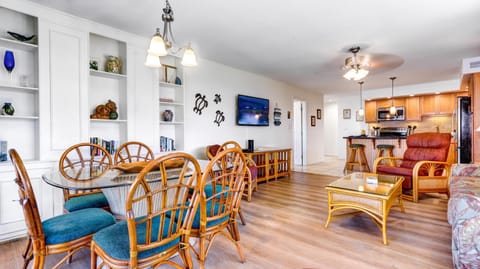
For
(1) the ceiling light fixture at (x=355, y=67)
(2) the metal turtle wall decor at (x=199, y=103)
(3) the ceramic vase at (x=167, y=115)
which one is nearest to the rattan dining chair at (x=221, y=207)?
(3) the ceramic vase at (x=167, y=115)

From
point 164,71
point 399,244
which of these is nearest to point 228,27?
point 164,71

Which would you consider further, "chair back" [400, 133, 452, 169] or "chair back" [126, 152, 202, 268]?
"chair back" [400, 133, 452, 169]

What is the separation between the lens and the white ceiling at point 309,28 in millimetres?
2584

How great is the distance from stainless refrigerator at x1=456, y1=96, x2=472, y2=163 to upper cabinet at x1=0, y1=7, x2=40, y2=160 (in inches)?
266

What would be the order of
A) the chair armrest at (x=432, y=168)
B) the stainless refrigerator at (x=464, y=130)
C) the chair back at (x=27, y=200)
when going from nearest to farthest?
the chair back at (x=27, y=200) → the chair armrest at (x=432, y=168) → the stainless refrigerator at (x=464, y=130)

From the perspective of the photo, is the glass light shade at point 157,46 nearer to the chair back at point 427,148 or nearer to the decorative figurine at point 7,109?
the decorative figurine at point 7,109

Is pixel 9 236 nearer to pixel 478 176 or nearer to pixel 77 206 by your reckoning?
pixel 77 206

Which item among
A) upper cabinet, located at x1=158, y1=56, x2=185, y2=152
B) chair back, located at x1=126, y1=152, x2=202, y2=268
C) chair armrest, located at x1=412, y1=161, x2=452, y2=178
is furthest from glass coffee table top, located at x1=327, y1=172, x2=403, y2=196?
upper cabinet, located at x1=158, y1=56, x2=185, y2=152

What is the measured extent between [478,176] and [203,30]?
143 inches

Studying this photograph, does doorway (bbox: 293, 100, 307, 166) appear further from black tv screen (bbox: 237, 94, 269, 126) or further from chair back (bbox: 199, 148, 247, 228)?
chair back (bbox: 199, 148, 247, 228)

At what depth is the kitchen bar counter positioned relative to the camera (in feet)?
18.5

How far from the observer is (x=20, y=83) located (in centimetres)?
263

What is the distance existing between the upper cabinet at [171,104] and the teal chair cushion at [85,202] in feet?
5.28

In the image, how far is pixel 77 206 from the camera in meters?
1.97
